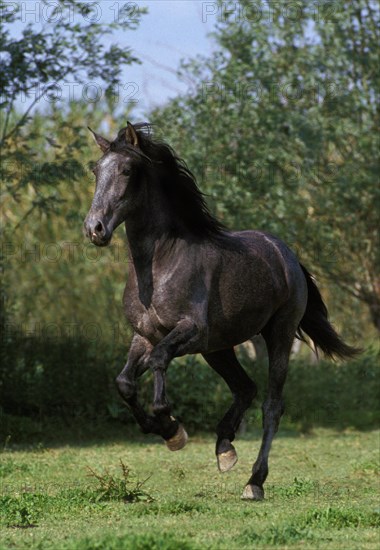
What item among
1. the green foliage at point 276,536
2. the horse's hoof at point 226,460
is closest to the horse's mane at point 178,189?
the horse's hoof at point 226,460

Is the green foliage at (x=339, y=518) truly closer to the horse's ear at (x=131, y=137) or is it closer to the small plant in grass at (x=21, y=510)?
the small plant in grass at (x=21, y=510)

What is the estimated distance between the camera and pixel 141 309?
26.6ft

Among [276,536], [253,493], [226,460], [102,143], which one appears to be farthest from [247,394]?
[276,536]

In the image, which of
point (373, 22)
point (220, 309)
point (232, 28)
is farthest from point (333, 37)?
point (220, 309)

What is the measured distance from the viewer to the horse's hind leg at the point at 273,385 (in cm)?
869

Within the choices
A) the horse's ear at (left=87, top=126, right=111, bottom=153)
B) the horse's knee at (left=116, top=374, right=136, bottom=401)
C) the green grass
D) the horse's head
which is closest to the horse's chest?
the horse's knee at (left=116, top=374, right=136, bottom=401)

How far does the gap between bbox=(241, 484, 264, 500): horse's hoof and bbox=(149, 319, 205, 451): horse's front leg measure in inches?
34.4

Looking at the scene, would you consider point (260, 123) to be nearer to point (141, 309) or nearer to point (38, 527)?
point (141, 309)

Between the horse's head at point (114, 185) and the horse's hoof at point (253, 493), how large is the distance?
2.47 m

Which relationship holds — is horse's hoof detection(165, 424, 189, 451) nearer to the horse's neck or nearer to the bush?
the horse's neck

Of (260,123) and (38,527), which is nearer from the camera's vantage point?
(38,527)

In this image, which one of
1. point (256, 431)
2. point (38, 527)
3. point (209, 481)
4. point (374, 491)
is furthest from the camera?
point (256, 431)

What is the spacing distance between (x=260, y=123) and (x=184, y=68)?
187 cm

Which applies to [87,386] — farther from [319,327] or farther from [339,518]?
[339,518]
